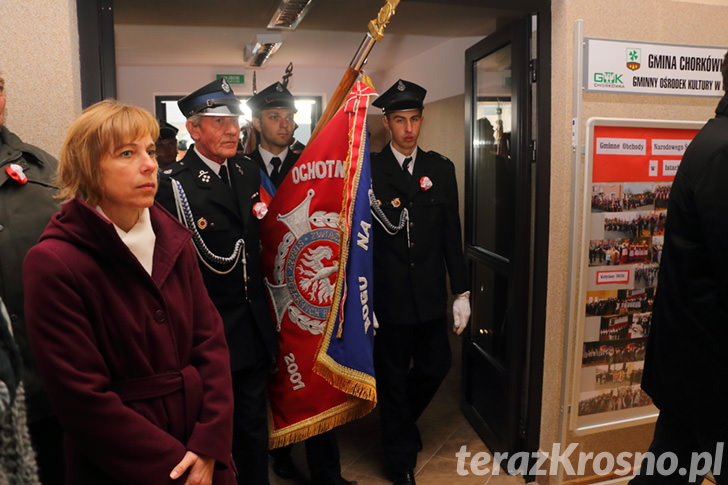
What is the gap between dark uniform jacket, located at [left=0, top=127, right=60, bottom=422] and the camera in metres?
1.53

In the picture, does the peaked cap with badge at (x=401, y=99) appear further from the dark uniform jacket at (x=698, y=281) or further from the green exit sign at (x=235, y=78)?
the green exit sign at (x=235, y=78)

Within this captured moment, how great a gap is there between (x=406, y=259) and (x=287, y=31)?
3.04m

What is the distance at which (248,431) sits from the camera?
7.19 ft

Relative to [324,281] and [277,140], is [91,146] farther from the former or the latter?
[277,140]

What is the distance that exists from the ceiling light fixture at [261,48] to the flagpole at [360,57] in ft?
8.52

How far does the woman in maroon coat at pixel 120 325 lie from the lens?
3.94 feet

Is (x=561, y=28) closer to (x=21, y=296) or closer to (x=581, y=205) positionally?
(x=581, y=205)

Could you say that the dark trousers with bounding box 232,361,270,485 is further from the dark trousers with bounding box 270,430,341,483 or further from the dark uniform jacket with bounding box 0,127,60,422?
the dark uniform jacket with bounding box 0,127,60,422

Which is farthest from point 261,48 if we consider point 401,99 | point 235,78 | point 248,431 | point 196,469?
point 196,469

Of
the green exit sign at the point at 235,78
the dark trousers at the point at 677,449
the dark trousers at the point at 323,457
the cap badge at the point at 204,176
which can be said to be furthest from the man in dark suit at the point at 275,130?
the green exit sign at the point at 235,78

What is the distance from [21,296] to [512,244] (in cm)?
192

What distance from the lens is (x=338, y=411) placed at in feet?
7.42

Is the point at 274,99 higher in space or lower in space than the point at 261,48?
lower

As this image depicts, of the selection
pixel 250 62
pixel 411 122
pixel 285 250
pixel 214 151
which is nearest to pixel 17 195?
pixel 214 151
